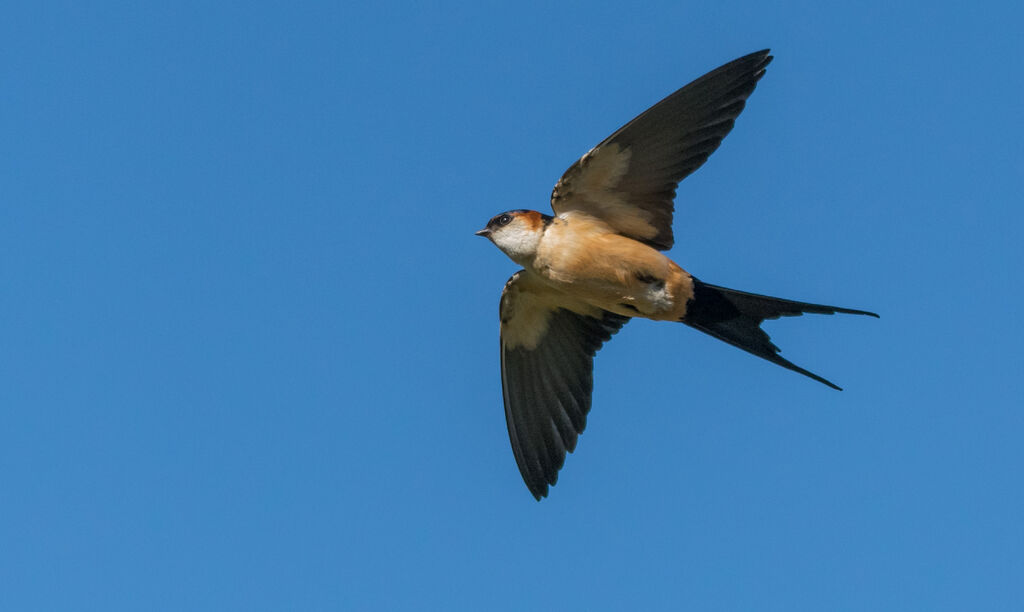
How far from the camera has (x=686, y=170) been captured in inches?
247

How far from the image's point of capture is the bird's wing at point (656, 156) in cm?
598

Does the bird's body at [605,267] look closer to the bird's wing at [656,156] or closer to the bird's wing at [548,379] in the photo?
the bird's wing at [656,156]

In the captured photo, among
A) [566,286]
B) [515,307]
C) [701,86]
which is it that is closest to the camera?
[701,86]

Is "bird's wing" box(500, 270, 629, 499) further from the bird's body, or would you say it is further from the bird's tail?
Answer: the bird's tail

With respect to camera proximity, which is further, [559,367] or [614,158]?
[559,367]

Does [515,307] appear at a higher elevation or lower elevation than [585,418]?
higher

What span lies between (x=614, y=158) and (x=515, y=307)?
1.18 meters

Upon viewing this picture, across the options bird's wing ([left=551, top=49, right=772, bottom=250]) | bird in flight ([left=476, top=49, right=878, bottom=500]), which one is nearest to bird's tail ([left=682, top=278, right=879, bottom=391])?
bird in flight ([left=476, top=49, right=878, bottom=500])

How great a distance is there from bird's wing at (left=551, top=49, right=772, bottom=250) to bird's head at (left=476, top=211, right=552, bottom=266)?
143mm

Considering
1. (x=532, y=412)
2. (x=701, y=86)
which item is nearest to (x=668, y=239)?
(x=701, y=86)

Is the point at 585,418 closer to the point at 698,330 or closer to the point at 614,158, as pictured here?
the point at 698,330

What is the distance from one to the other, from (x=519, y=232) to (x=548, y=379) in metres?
1.16

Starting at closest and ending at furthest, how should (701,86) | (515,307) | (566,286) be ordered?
(701,86)
(566,286)
(515,307)

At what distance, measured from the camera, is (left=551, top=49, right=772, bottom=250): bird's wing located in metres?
5.98
